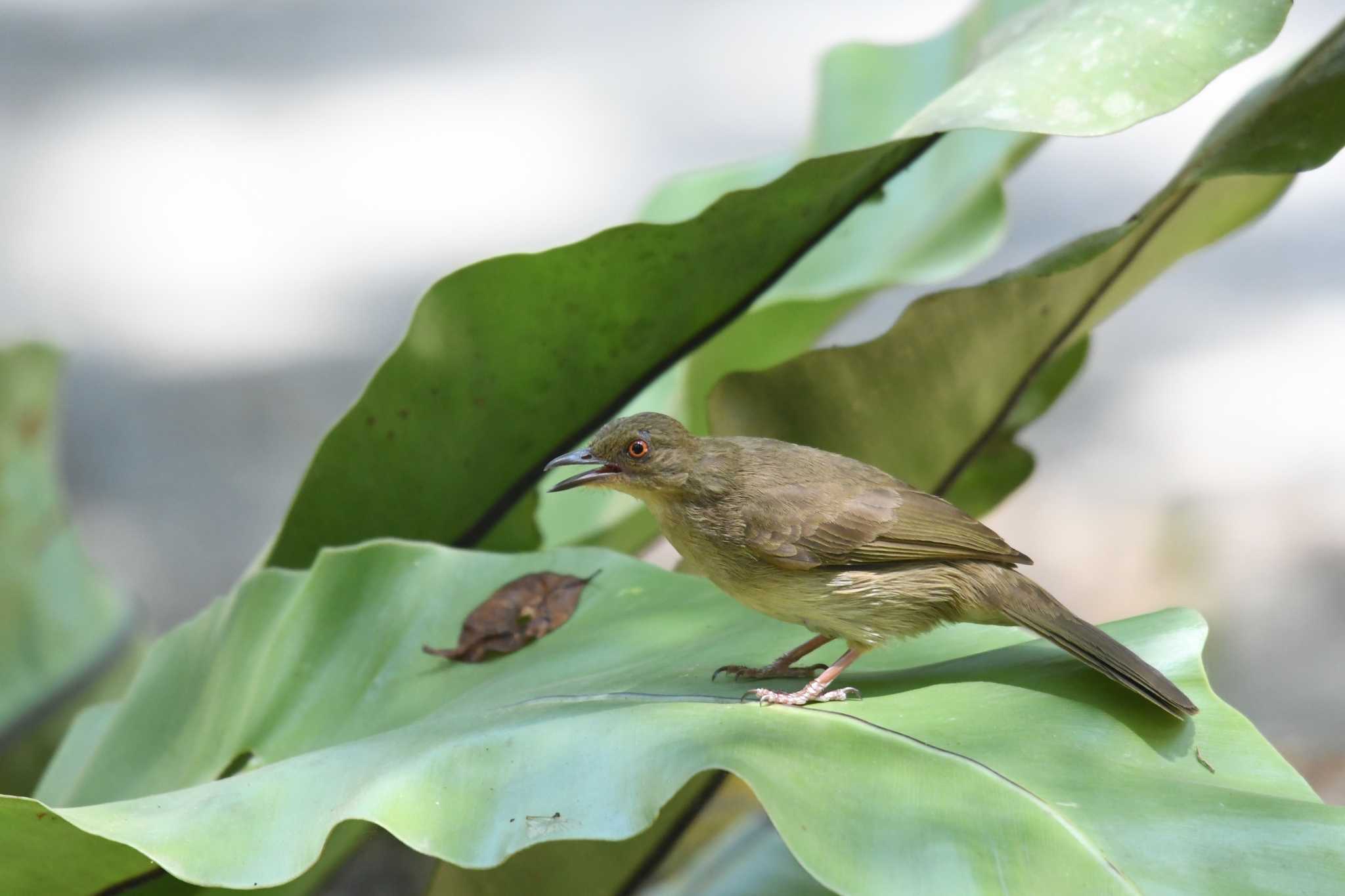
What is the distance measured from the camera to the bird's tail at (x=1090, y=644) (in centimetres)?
161

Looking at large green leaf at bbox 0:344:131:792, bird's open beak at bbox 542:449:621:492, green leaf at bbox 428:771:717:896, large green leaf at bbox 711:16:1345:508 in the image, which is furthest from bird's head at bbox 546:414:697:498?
large green leaf at bbox 0:344:131:792

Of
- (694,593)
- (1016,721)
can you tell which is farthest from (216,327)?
(1016,721)

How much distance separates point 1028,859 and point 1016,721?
0.84 feet

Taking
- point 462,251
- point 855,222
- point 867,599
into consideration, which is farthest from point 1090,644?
point 462,251

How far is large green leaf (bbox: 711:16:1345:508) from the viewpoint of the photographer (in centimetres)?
249

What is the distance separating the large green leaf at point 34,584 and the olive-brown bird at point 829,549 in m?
2.00

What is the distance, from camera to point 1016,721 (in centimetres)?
161

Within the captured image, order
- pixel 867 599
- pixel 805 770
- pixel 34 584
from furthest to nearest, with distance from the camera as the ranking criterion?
pixel 34 584 → pixel 867 599 → pixel 805 770

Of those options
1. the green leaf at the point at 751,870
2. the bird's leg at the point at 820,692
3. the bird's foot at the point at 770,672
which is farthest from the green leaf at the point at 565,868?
the bird's leg at the point at 820,692

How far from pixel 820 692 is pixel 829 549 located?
229 mm

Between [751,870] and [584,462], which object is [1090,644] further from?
[751,870]

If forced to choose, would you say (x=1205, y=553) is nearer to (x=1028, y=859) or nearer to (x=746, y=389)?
(x=746, y=389)

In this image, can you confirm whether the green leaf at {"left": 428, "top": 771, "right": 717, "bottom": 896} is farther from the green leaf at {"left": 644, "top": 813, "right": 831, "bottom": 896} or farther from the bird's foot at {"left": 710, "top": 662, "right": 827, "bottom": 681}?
the bird's foot at {"left": 710, "top": 662, "right": 827, "bottom": 681}

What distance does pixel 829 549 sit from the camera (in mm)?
2025
